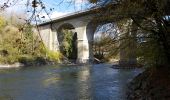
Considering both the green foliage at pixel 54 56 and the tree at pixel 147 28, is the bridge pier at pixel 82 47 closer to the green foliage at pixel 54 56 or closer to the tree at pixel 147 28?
the green foliage at pixel 54 56

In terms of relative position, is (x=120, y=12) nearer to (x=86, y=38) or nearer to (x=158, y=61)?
(x=158, y=61)

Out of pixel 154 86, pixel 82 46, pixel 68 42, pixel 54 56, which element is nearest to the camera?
pixel 154 86

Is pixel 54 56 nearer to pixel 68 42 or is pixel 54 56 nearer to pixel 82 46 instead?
pixel 82 46

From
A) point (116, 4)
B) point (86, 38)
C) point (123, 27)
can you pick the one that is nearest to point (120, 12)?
point (116, 4)

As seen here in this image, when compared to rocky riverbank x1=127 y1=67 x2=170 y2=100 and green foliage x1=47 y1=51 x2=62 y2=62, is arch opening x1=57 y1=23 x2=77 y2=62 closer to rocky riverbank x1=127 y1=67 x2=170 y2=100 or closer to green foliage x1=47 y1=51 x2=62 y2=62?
green foliage x1=47 y1=51 x2=62 y2=62

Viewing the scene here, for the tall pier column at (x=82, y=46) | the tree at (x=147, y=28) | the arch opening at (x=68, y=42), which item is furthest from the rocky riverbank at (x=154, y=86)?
the arch opening at (x=68, y=42)

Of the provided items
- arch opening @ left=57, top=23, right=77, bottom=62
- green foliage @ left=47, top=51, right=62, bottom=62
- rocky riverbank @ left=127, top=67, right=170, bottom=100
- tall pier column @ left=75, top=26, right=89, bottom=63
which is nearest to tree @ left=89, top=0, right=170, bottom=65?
rocky riverbank @ left=127, top=67, right=170, bottom=100

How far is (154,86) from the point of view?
48.1ft

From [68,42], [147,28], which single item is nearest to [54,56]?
[68,42]

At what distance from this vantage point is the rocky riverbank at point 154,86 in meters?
13.6

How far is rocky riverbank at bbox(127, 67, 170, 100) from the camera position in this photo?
44.5 feet

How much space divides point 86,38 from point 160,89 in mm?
57287

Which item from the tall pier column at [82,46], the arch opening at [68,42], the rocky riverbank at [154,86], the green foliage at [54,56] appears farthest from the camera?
the arch opening at [68,42]

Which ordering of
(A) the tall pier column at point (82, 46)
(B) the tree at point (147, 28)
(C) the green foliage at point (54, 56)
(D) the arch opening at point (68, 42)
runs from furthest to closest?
(D) the arch opening at point (68, 42) < (A) the tall pier column at point (82, 46) < (C) the green foliage at point (54, 56) < (B) the tree at point (147, 28)
